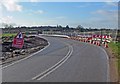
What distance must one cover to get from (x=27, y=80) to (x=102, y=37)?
35.8 meters

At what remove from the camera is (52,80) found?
41.3 ft

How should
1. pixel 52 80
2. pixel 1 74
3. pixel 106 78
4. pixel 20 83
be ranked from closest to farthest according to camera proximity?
pixel 20 83
pixel 52 80
pixel 106 78
pixel 1 74

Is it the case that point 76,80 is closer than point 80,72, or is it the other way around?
point 76,80

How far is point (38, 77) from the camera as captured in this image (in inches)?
527

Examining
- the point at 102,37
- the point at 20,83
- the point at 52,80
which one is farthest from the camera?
the point at 102,37

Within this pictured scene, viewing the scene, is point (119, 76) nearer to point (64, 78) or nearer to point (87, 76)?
point (87, 76)

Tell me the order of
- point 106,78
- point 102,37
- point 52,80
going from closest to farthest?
point 52,80 < point 106,78 < point 102,37

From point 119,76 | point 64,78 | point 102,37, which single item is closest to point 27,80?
point 64,78

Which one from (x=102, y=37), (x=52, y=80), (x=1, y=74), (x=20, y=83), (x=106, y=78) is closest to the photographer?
(x=20, y=83)

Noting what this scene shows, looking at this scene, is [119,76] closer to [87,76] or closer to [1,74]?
[87,76]

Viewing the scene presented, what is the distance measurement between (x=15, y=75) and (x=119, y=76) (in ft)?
15.4

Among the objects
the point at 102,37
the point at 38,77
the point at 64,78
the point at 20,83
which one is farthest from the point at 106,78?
the point at 102,37

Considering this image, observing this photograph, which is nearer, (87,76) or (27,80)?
(27,80)

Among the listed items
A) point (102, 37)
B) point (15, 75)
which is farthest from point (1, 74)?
point (102, 37)
